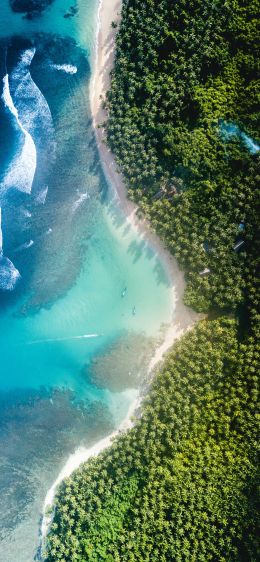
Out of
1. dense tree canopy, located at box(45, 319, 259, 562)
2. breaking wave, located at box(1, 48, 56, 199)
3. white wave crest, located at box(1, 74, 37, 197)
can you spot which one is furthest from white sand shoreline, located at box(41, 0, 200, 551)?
white wave crest, located at box(1, 74, 37, 197)

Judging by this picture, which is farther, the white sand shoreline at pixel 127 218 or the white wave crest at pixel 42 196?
the white wave crest at pixel 42 196

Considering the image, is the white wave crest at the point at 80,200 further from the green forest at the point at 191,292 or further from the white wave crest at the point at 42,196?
the green forest at the point at 191,292

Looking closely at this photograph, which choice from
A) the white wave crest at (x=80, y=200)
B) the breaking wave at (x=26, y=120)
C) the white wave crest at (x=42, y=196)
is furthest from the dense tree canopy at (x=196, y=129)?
the white wave crest at (x=42, y=196)

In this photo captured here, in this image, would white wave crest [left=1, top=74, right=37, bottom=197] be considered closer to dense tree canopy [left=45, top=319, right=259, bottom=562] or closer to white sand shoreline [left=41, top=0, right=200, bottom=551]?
white sand shoreline [left=41, top=0, right=200, bottom=551]

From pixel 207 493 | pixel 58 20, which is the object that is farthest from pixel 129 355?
pixel 58 20

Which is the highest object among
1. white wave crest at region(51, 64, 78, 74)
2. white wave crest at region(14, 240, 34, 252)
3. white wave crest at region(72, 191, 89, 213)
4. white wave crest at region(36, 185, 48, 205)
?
white wave crest at region(51, 64, 78, 74)

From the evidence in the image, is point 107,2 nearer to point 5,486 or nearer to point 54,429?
point 54,429
